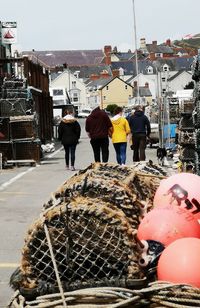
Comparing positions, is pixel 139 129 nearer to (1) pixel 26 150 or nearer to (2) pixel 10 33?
(1) pixel 26 150

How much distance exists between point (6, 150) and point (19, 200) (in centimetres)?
885

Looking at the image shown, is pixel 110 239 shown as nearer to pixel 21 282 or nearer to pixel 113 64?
pixel 21 282

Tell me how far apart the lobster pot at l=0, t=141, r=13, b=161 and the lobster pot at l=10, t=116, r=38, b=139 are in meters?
0.31

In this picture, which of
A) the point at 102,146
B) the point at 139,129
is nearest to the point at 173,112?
the point at 139,129

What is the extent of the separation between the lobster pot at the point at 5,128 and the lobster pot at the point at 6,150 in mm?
160

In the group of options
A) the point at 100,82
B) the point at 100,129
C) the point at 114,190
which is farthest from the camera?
the point at 100,82

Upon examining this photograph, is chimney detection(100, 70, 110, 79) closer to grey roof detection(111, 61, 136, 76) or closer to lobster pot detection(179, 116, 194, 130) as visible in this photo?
grey roof detection(111, 61, 136, 76)

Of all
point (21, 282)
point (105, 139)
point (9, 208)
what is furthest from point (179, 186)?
point (105, 139)

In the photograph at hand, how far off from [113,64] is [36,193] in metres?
156

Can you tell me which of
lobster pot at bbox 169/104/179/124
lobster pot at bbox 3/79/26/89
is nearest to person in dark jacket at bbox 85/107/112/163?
lobster pot at bbox 3/79/26/89

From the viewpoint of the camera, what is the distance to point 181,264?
5.13m

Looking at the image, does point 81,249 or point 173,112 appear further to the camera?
point 173,112

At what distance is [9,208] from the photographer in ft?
44.9

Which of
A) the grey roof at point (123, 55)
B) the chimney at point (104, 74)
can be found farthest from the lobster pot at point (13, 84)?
the grey roof at point (123, 55)
